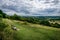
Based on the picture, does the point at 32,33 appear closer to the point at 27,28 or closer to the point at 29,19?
the point at 27,28

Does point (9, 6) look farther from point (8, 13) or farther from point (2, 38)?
point (2, 38)

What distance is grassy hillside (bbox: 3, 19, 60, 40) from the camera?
3059 millimetres

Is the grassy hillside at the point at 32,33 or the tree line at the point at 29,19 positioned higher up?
the tree line at the point at 29,19

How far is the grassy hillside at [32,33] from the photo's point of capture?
306 centimetres

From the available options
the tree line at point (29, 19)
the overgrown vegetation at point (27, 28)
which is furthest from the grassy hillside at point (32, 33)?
the tree line at point (29, 19)

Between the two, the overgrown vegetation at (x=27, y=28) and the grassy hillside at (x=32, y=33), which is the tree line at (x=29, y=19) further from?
the grassy hillside at (x=32, y=33)

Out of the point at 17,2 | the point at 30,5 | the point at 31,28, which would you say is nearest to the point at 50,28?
the point at 31,28

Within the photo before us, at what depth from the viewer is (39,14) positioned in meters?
3.22

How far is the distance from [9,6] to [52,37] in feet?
3.73

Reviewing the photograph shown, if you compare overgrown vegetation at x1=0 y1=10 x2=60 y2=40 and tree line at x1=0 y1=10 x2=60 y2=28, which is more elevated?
tree line at x1=0 y1=10 x2=60 y2=28

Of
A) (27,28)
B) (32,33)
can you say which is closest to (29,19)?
(27,28)

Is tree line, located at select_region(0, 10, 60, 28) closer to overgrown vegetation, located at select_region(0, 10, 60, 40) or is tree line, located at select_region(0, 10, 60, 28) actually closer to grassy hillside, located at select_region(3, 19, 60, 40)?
overgrown vegetation, located at select_region(0, 10, 60, 40)

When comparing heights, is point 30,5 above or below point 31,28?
above

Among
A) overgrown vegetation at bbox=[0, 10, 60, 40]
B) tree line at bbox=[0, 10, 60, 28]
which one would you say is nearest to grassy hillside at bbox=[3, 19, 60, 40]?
overgrown vegetation at bbox=[0, 10, 60, 40]
